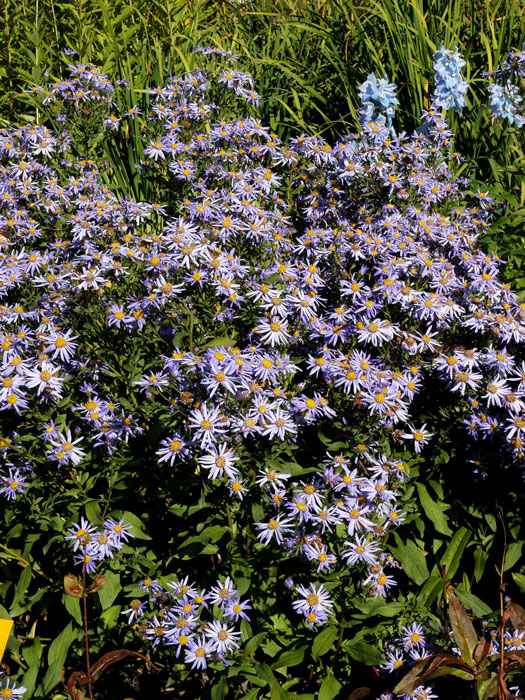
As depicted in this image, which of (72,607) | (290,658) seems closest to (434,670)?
(290,658)

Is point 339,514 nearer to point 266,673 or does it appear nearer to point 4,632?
point 266,673

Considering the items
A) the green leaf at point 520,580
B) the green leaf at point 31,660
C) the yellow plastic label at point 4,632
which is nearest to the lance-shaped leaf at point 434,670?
the green leaf at point 520,580

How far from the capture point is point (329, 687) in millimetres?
2328

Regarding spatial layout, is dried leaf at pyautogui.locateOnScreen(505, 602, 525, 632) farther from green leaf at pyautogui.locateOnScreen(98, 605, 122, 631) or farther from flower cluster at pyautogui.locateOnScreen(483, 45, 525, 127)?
flower cluster at pyautogui.locateOnScreen(483, 45, 525, 127)

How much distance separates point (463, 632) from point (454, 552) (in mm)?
841

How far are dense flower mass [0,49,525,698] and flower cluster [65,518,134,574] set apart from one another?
0.04ft

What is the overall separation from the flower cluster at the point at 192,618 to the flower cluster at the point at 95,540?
0.18 meters

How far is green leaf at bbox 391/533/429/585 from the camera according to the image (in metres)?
2.48

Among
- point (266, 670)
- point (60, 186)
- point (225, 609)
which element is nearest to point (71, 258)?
point (60, 186)

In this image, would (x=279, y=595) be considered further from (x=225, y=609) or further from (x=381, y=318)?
(x=381, y=318)

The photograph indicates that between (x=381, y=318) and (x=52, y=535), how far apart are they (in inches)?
63.6

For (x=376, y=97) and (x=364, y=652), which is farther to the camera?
(x=376, y=97)

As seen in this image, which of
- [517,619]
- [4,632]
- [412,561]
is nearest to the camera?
[4,632]

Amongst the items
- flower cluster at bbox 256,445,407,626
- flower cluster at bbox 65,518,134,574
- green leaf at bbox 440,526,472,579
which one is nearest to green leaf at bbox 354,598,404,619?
flower cluster at bbox 256,445,407,626
